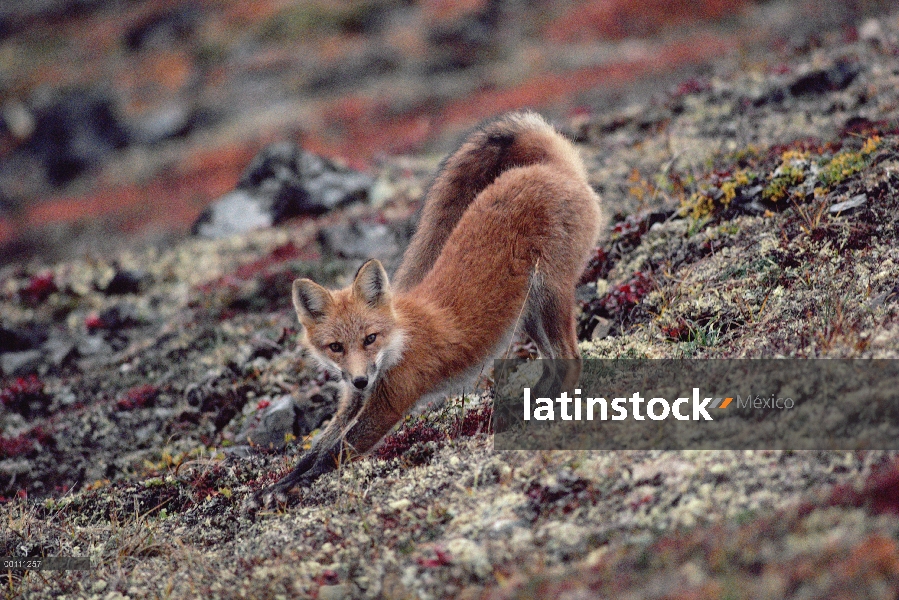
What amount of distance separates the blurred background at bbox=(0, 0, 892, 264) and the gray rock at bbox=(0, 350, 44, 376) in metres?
6.11

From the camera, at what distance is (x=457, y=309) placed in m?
6.61

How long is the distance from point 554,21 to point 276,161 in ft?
70.9

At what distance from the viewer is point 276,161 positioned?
640 inches

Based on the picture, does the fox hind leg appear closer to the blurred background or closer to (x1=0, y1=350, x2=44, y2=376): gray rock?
(x1=0, y1=350, x2=44, y2=376): gray rock

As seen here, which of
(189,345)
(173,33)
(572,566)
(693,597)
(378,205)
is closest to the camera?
(693,597)

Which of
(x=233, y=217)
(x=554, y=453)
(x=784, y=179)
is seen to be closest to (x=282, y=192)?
(x=233, y=217)

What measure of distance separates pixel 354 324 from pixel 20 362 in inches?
324

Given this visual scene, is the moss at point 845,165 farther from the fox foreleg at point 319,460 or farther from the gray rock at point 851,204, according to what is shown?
the fox foreleg at point 319,460

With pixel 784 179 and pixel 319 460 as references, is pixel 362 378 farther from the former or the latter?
pixel 784 179

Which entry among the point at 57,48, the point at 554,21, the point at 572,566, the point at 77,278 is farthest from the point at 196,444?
the point at 57,48

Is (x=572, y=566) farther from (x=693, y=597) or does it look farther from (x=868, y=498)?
(x=868, y=498)

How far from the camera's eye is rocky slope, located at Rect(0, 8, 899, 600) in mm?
3996

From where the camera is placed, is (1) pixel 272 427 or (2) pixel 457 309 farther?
(1) pixel 272 427

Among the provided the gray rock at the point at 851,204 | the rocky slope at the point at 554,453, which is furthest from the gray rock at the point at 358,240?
the gray rock at the point at 851,204
